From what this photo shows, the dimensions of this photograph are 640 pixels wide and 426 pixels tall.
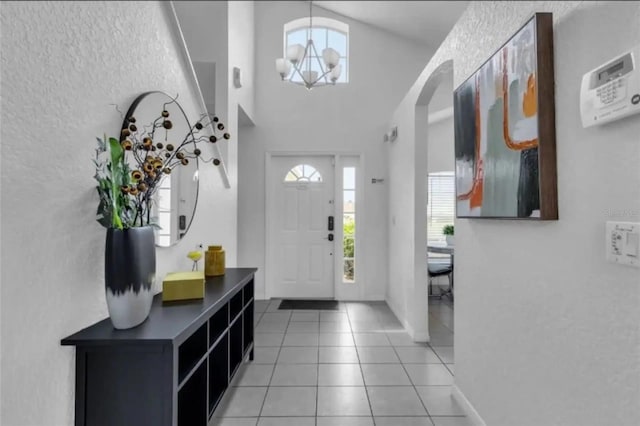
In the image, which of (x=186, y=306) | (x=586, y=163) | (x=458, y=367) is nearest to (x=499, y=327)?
(x=458, y=367)

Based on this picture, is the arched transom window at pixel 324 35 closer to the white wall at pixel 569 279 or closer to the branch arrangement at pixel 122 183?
the white wall at pixel 569 279

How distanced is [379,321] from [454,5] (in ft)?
12.6

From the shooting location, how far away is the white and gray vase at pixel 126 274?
1.28 metres

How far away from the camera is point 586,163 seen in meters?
1.11

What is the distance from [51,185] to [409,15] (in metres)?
4.50

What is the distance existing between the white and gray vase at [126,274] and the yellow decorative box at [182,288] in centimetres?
40

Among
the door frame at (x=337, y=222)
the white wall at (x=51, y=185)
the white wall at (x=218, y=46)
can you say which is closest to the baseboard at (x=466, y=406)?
the white wall at (x=51, y=185)

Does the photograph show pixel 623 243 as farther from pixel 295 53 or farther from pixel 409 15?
pixel 409 15

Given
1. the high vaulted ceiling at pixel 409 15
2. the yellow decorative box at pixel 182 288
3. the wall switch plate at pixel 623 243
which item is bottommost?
the yellow decorative box at pixel 182 288

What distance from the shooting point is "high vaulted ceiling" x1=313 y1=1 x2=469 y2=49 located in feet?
13.2

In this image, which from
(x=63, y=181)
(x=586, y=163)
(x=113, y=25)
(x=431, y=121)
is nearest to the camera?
(x=586, y=163)

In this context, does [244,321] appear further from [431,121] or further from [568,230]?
[431,121]

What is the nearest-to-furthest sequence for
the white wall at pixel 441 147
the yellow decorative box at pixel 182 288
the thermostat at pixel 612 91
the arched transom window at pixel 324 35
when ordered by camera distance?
A: the thermostat at pixel 612 91, the yellow decorative box at pixel 182 288, the arched transom window at pixel 324 35, the white wall at pixel 441 147

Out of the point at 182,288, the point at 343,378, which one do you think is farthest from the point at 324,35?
the point at 343,378
